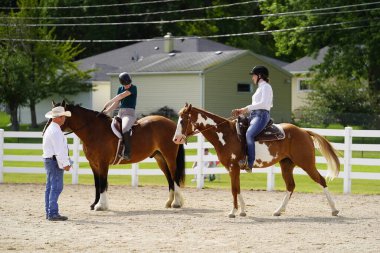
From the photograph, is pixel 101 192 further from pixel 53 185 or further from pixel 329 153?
pixel 329 153

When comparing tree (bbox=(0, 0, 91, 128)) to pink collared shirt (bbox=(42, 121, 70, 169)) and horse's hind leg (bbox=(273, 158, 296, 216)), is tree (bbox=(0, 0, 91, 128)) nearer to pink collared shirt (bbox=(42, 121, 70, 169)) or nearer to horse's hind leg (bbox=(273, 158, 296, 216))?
horse's hind leg (bbox=(273, 158, 296, 216))

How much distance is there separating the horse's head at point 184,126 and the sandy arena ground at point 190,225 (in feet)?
4.39

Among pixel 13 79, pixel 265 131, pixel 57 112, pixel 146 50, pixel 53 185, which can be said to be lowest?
pixel 53 185

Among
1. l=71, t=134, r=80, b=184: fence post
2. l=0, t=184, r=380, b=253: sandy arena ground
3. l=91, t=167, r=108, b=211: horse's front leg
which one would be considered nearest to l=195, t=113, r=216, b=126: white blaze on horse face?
l=0, t=184, r=380, b=253: sandy arena ground

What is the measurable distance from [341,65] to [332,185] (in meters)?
23.7

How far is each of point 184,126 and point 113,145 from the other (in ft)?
5.99

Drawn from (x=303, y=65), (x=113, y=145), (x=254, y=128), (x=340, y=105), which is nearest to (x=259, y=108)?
(x=254, y=128)

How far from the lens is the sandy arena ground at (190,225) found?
10.8m

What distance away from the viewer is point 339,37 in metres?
45.6

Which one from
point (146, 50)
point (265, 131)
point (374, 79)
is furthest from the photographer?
point (146, 50)

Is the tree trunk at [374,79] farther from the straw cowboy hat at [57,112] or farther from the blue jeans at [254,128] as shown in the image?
the straw cowboy hat at [57,112]

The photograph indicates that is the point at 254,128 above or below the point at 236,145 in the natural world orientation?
above

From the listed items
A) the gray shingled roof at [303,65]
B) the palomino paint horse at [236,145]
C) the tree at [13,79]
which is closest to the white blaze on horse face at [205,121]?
the palomino paint horse at [236,145]

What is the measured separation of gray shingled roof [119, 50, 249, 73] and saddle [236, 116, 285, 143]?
35911mm
